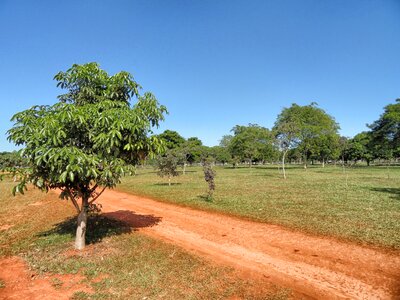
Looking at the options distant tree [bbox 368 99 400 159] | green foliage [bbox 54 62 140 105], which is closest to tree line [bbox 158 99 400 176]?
distant tree [bbox 368 99 400 159]

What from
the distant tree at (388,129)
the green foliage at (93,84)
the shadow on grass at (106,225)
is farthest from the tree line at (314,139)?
the green foliage at (93,84)

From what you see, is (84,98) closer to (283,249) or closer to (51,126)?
(51,126)

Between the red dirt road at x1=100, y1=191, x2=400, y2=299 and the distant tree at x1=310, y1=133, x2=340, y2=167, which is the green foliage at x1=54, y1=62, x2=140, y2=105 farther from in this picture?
the distant tree at x1=310, y1=133, x2=340, y2=167

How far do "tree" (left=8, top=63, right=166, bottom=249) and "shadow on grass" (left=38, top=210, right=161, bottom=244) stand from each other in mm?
1694

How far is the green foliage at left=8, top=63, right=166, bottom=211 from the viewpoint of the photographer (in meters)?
7.38

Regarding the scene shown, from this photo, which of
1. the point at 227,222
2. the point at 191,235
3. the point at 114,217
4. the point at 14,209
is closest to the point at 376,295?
the point at 191,235

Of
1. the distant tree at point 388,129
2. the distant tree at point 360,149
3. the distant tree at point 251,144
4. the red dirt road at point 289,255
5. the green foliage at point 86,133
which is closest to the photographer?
the red dirt road at point 289,255

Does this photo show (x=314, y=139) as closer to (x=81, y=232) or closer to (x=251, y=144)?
(x=251, y=144)

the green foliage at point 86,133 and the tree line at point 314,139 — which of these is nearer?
the green foliage at point 86,133

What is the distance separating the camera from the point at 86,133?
837cm

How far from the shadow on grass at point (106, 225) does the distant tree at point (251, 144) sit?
57.0 meters

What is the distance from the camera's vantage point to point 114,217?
45.9 feet

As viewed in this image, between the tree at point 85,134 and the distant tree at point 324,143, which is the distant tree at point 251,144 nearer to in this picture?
the distant tree at point 324,143

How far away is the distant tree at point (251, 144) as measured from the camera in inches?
2778
